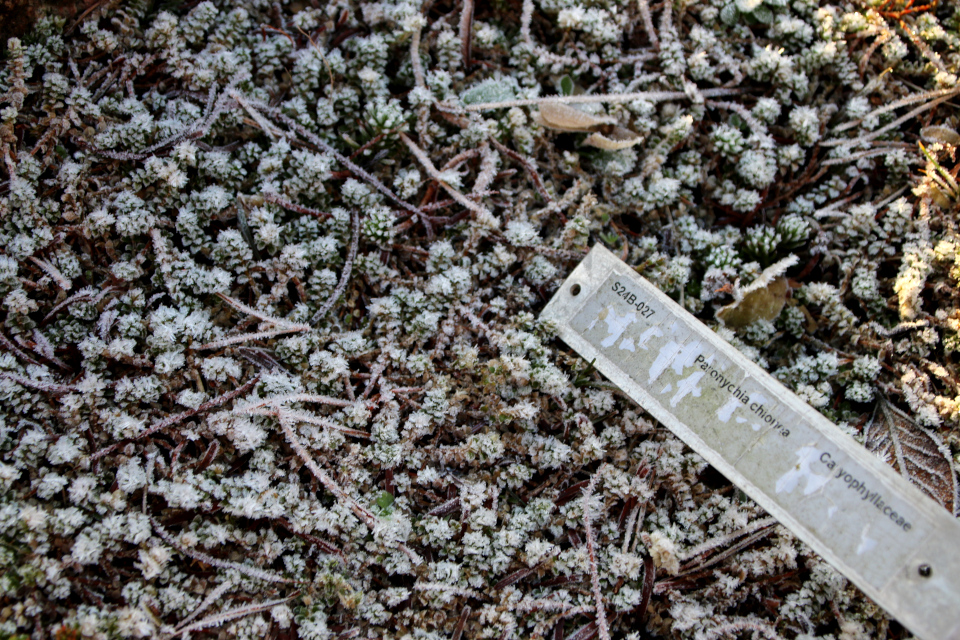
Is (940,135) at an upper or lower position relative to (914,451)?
upper

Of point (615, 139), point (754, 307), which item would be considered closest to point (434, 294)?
point (615, 139)

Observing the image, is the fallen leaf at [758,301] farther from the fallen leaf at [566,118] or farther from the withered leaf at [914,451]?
the fallen leaf at [566,118]

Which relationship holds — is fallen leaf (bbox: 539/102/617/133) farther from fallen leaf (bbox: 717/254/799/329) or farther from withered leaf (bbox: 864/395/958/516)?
withered leaf (bbox: 864/395/958/516)

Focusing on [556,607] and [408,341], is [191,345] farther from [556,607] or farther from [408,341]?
[556,607]

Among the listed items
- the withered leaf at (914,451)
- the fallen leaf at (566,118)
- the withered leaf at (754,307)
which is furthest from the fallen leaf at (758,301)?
the fallen leaf at (566,118)

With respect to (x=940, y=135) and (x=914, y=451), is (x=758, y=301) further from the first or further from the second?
(x=940, y=135)

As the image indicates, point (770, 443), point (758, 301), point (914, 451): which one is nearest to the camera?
point (770, 443)

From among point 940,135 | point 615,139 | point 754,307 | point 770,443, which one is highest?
point 940,135

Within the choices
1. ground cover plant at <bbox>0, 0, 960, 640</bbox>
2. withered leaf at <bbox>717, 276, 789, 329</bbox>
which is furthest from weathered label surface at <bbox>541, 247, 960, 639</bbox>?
withered leaf at <bbox>717, 276, 789, 329</bbox>

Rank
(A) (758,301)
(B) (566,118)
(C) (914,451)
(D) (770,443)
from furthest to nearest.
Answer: (B) (566,118) < (A) (758,301) < (C) (914,451) < (D) (770,443)
